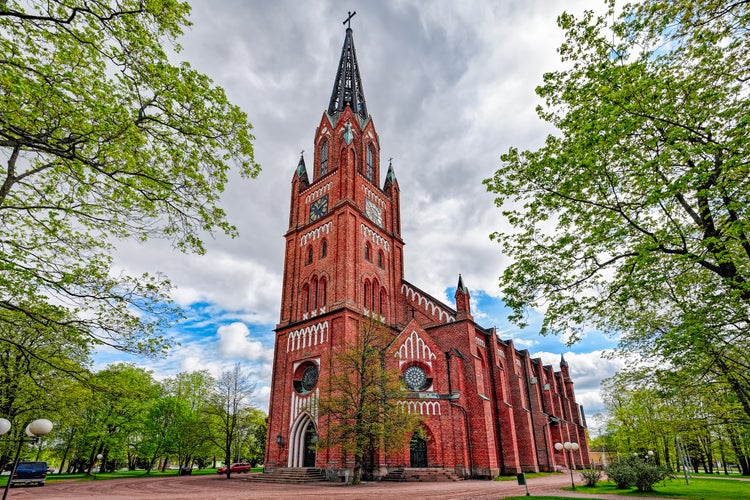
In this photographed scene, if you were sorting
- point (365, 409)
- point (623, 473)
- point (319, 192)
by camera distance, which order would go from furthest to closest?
point (319, 192) → point (365, 409) → point (623, 473)

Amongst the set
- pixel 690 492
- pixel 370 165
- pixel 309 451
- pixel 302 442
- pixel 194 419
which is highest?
pixel 370 165

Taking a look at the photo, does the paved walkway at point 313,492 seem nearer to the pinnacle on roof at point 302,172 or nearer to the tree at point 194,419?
the tree at point 194,419

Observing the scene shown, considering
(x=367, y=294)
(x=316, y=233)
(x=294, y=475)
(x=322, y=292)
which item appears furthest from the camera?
(x=316, y=233)

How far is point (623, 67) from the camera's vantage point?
8070mm

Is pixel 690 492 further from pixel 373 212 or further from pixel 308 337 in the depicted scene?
pixel 373 212

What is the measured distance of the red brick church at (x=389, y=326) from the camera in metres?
22.8

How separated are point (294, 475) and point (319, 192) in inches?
796

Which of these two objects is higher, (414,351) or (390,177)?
(390,177)

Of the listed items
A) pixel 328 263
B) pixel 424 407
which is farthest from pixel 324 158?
pixel 424 407

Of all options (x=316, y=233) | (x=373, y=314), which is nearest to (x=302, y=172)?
(x=316, y=233)

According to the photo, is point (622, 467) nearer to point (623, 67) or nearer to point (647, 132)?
point (647, 132)

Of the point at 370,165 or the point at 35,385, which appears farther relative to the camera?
the point at 370,165

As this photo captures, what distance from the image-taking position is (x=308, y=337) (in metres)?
26.2

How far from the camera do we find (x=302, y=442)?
24391mm
